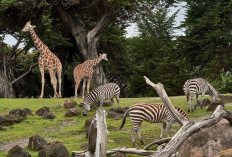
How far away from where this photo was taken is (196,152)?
680cm

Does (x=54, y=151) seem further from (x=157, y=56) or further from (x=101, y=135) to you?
(x=157, y=56)

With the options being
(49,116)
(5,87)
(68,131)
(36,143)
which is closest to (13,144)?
(36,143)

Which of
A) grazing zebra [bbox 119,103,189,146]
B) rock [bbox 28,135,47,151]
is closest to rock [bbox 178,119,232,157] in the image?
grazing zebra [bbox 119,103,189,146]

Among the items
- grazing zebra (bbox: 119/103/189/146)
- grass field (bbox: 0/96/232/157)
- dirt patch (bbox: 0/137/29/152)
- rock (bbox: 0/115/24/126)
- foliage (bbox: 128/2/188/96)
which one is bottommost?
dirt patch (bbox: 0/137/29/152)

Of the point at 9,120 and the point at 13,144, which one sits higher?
the point at 9,120

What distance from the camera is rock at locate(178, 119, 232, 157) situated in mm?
6793

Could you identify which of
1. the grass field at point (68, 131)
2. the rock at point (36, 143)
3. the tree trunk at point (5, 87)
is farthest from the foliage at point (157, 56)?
the rock at point (36, 143)

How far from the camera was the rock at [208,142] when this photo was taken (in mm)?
6793

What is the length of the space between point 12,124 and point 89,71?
8.05 m

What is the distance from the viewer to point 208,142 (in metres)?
6.86

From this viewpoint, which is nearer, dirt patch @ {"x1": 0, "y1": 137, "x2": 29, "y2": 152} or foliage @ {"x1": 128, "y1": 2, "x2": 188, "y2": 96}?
dirt patch @ {"x1": 0, "y1": 137, "x2": 29, "y2": 152}

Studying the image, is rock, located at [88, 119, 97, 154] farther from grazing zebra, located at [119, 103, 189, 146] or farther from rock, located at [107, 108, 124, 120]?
rock, located at [107, 108, 124, 120]

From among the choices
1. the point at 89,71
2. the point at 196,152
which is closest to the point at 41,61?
the point at 89,71

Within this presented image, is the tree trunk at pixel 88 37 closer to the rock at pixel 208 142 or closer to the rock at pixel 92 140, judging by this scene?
the rock at pixel 92 140
